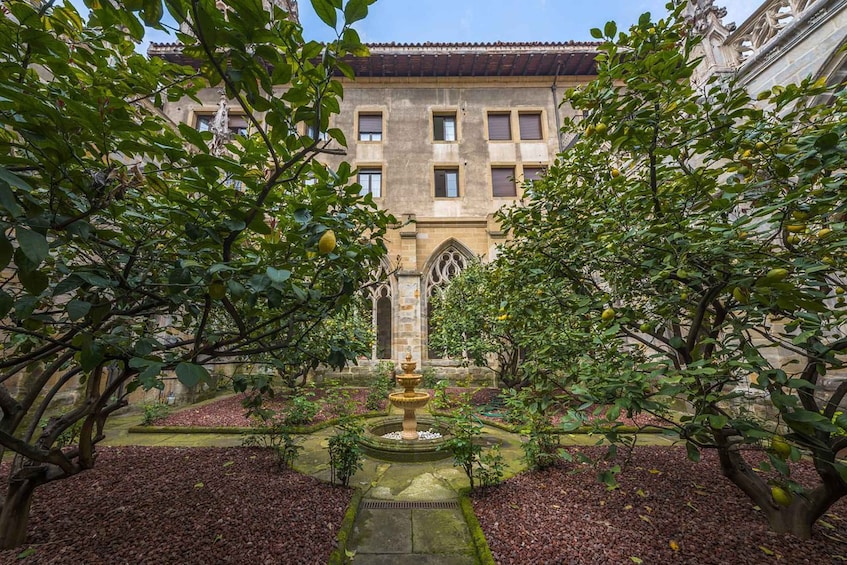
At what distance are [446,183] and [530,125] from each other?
12.4ft

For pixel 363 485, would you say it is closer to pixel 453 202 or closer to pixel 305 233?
pixel 305 233

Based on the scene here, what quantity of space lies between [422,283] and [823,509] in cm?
904

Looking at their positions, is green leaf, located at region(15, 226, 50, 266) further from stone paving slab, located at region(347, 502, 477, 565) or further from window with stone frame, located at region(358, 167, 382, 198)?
window with stone frame, located at region(358, 167, 382, 198)

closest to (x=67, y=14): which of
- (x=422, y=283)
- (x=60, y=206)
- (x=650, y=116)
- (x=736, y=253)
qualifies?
(x=60, y=206)

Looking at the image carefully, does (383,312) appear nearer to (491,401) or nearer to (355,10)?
(491,401)

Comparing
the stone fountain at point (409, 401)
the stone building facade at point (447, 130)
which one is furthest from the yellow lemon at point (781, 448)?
the stone building facade at point (447, 130)

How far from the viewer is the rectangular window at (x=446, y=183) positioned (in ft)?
37.8

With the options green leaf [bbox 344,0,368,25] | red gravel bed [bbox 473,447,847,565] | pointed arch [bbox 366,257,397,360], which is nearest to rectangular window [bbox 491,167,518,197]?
pointed arch [bbox 366,257,397,360]

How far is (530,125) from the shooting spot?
39.7 feet

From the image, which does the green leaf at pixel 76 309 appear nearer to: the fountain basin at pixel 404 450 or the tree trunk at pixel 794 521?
the fountain basin at pixel 404 450

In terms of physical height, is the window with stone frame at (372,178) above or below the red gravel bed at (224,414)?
above

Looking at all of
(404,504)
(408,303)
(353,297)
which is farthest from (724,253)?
(408,303)

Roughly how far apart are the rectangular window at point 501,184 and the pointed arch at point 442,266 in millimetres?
2406

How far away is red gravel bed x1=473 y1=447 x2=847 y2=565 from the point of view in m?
2.16
